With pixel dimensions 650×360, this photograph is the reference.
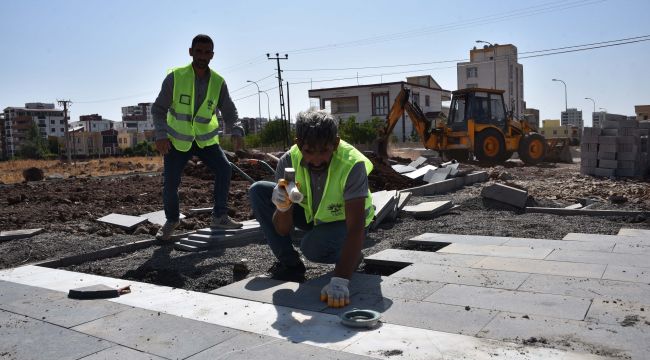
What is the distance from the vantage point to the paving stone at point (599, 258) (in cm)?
405

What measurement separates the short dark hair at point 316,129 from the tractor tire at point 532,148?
1715cm

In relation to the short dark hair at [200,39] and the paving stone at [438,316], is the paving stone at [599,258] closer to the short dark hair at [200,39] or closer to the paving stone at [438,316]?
the paving stone at [438,316]

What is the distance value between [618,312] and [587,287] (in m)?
0.51

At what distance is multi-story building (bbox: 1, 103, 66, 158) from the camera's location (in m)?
121

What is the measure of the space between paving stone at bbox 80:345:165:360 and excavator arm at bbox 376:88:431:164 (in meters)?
12.5

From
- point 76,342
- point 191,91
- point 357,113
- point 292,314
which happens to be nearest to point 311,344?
point 292,314

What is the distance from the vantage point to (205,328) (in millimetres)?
2797

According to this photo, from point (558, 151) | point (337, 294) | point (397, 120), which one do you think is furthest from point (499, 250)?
point (558, 151)

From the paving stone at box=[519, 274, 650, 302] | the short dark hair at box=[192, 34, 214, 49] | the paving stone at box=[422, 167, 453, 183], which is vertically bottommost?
the paving stone at box=[519, 274, 650, 302]

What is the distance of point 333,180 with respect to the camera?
3.37 metres

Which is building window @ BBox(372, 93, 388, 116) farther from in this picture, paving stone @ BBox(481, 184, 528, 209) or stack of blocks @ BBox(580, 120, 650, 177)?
paving stone @ BBox(481, 184, 528, 209)

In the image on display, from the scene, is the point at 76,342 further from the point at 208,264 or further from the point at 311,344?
the point at 208,264

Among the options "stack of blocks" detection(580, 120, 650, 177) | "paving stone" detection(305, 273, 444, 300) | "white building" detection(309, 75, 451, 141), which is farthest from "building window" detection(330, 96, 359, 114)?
"paving stone" detection(305, 273, 444, 300)

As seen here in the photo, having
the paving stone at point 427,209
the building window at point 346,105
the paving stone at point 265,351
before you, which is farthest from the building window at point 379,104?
the paving stone at point 265,351
